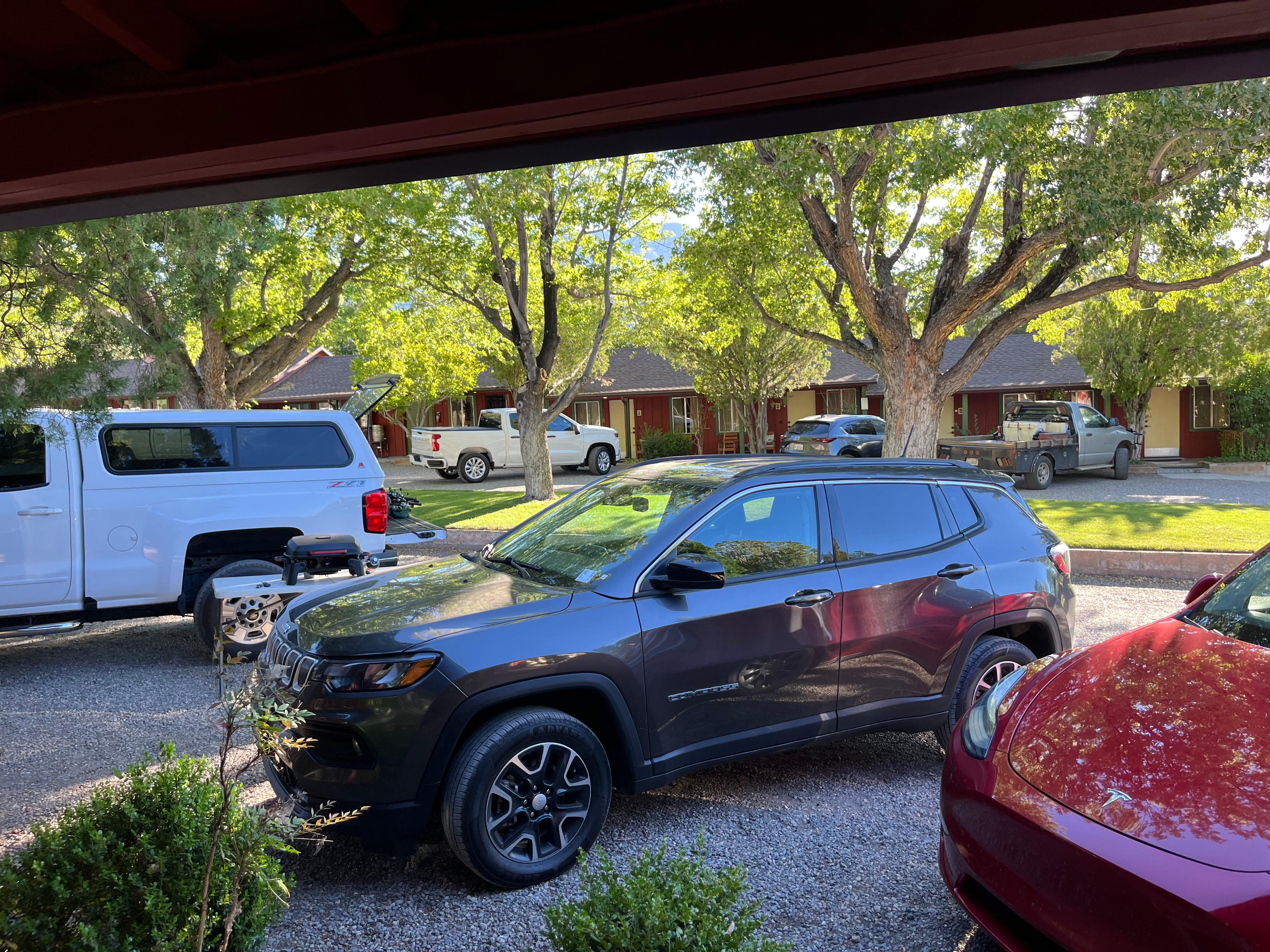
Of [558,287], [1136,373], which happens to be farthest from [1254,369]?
[558,287]

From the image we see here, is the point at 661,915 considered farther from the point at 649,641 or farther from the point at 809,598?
the point at 809,598

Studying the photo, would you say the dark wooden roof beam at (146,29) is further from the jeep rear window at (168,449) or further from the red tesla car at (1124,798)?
the jeep rear window at (168,449)

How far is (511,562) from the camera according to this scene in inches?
189

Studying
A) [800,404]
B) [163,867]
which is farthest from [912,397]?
[800,404]

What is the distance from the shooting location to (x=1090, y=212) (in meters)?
12.7

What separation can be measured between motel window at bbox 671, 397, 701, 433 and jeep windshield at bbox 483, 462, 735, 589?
29.6 metres

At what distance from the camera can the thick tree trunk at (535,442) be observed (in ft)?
59.2

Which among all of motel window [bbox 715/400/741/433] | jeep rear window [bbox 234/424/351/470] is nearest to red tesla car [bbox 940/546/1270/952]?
jeep rear window [bbox 234/424/351/470]

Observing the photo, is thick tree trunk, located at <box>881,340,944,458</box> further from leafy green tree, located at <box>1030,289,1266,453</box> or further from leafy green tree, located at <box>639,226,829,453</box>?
leafy green tree, located at <box>1030,289,1266,453</box>

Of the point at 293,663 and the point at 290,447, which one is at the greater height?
the point at 290,447

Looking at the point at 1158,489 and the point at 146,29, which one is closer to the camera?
the point at 146,29

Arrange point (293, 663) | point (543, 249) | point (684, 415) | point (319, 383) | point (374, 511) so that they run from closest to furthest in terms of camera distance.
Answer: point (293, 663)
point (374, 511)
point (543, 249)
point (684, 415)
point (319, 383)

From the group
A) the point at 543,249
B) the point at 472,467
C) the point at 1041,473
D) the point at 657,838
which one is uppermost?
the point at 543,249

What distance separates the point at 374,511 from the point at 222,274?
2.89 m
